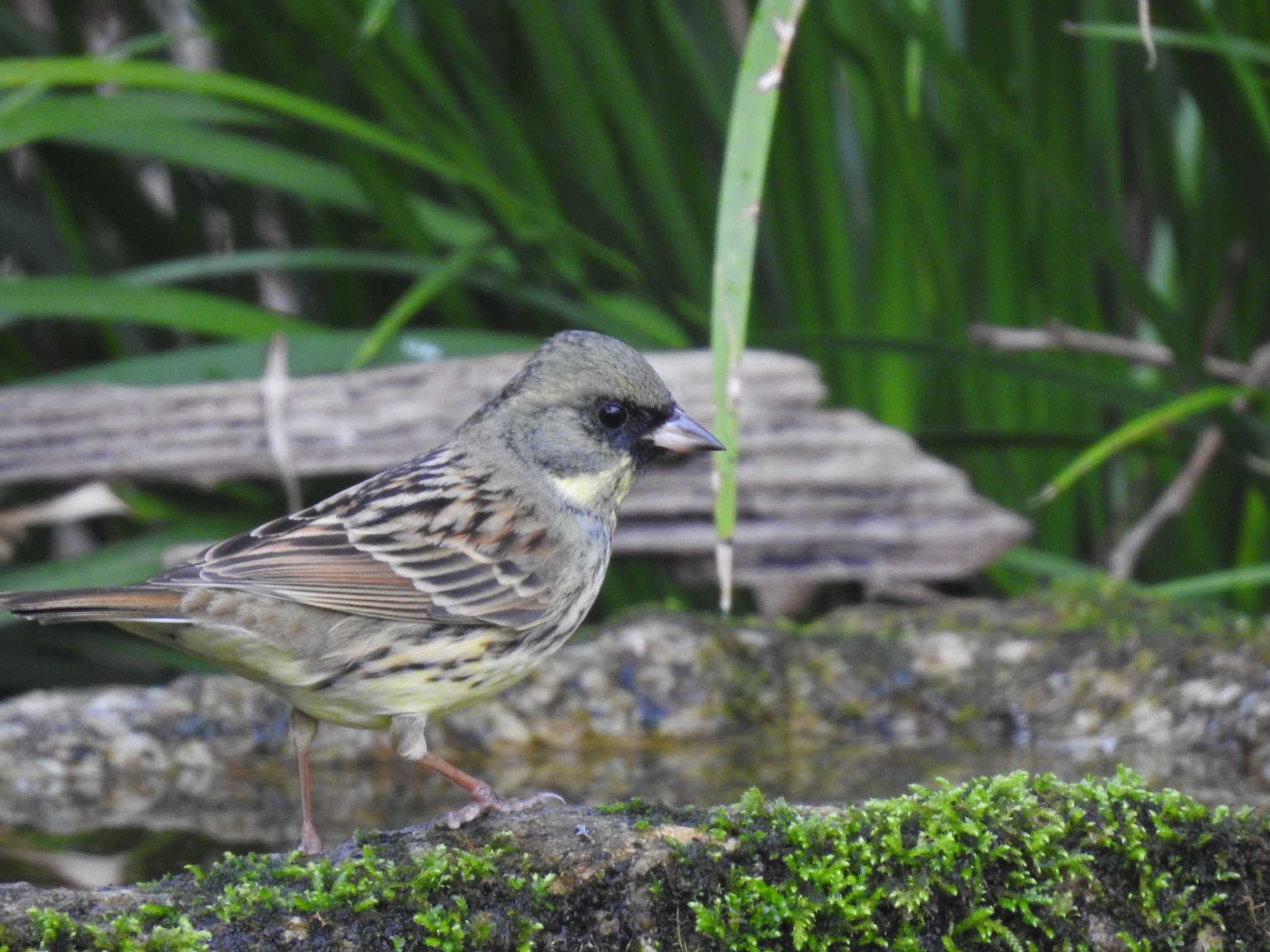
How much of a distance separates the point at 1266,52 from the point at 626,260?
2112 mm

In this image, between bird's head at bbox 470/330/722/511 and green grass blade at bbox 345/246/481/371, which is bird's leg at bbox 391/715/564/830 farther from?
green grass blade at bbox 345/246/481/371

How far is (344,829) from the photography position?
2.91m

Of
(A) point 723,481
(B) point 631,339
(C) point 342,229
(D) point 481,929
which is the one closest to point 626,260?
(B) point 631,339

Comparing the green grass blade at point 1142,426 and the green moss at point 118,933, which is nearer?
the green moss at point 118,933

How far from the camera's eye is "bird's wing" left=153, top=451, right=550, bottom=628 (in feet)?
9.11

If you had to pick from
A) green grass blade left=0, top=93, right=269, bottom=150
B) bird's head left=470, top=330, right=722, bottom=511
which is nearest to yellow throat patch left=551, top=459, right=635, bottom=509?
bird's head left=470, top=330, right=722, bottom=511

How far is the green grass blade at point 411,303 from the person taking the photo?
4.21m

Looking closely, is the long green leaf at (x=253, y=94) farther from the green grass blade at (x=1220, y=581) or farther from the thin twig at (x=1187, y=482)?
the green grass blade at (x=1220, y=581)

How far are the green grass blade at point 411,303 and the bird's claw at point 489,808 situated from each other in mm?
1949

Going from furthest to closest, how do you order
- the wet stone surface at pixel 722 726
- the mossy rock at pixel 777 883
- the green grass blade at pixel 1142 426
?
the green grass blade at pixel 1142 426, the wet stone surface at pixel 722 726, the mossy rock at pixel 777 883

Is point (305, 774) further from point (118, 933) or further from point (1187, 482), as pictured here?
point (1187, 482)

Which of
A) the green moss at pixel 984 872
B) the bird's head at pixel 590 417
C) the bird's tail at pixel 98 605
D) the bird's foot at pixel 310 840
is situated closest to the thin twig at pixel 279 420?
the bird's head at pixel 590 417

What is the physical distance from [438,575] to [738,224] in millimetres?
928

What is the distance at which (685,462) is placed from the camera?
417 cm
